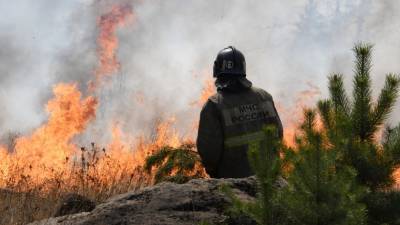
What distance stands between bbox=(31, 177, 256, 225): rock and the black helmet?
186cm

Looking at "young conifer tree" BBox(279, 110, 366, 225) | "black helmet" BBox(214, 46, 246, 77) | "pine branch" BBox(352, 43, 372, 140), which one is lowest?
"young conifer tree" BBox(279, 110, 366, 225)

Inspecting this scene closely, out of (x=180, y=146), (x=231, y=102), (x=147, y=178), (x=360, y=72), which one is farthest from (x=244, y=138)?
(x=147, y=178)

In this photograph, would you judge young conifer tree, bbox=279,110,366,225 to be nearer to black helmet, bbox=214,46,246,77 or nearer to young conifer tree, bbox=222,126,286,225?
young conifer tree, bbox=222,126,286,225

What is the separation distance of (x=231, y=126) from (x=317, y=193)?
8.68 feet

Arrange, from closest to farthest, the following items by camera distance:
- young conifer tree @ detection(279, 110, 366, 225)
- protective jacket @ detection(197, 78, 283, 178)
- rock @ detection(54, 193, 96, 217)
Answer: young conifer tree @ detection(279, 110, 366, 225)
protective jacket @ detection(197, 78, 283, 178)
rock @ detection(54, 193, 96, 217)

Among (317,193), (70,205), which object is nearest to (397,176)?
(317,193)

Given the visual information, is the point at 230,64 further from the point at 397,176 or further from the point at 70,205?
the point at 70,205

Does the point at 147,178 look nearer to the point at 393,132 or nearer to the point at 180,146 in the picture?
the point at 180,146

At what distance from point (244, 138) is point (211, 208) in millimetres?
1845

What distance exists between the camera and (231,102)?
18.8 ft

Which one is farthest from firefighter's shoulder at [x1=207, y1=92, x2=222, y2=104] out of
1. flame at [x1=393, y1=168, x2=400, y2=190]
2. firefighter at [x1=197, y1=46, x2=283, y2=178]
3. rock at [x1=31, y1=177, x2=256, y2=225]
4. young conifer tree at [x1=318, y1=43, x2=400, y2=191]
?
flame at [x1=393, y1=168, x2=400, y2=190]

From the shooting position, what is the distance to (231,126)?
5.70 meters

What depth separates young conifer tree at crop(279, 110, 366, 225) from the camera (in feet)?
10.0

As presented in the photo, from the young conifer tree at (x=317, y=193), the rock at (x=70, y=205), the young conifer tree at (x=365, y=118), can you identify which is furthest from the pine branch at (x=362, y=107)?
the rock at (x=70, y=205)
